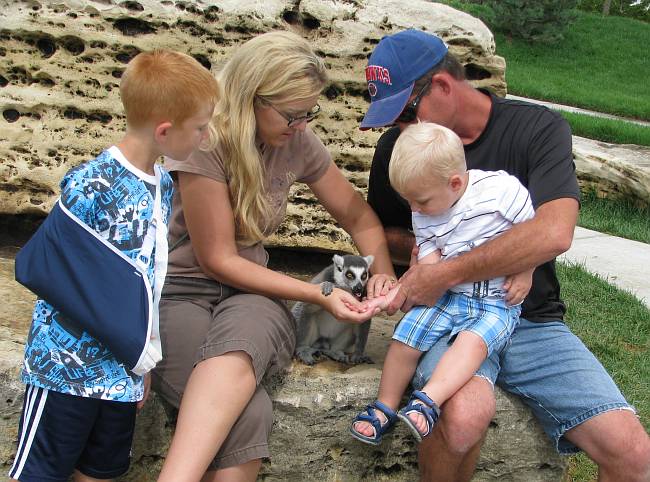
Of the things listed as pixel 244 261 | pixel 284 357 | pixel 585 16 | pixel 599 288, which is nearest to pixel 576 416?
pixel 284 357

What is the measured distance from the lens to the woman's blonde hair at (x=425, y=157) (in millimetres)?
2986

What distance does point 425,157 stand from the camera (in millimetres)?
2982

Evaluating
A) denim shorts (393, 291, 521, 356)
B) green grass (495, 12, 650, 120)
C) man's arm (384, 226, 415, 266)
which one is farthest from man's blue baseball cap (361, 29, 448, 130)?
green grass (495, 12, 650, 120)

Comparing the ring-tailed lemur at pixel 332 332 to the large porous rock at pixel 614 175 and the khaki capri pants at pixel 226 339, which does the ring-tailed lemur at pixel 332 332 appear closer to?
the khaki capri pants at pixel 226 339

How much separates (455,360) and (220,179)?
3.75ft

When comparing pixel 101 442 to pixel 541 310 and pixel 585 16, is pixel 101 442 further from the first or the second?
pixel 585 16

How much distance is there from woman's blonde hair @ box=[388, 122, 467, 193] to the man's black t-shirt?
413 millimetres

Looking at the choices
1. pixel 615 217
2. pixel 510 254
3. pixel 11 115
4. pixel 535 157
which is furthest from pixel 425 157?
pixel 615 217

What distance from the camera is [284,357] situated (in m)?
3.29

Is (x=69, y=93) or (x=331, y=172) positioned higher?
(x=331, y=172)

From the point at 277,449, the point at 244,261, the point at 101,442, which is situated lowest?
the point at 277,449

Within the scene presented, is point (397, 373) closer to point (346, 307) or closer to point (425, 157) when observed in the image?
point (346, 307)

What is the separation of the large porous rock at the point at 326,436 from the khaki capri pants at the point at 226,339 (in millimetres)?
189

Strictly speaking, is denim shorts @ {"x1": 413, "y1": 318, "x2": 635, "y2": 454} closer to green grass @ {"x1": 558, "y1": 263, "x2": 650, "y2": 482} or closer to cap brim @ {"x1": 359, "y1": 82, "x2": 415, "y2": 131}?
green grass @ {"x1": 558, "y1": 263, "x2": 650, "y2": 482}
